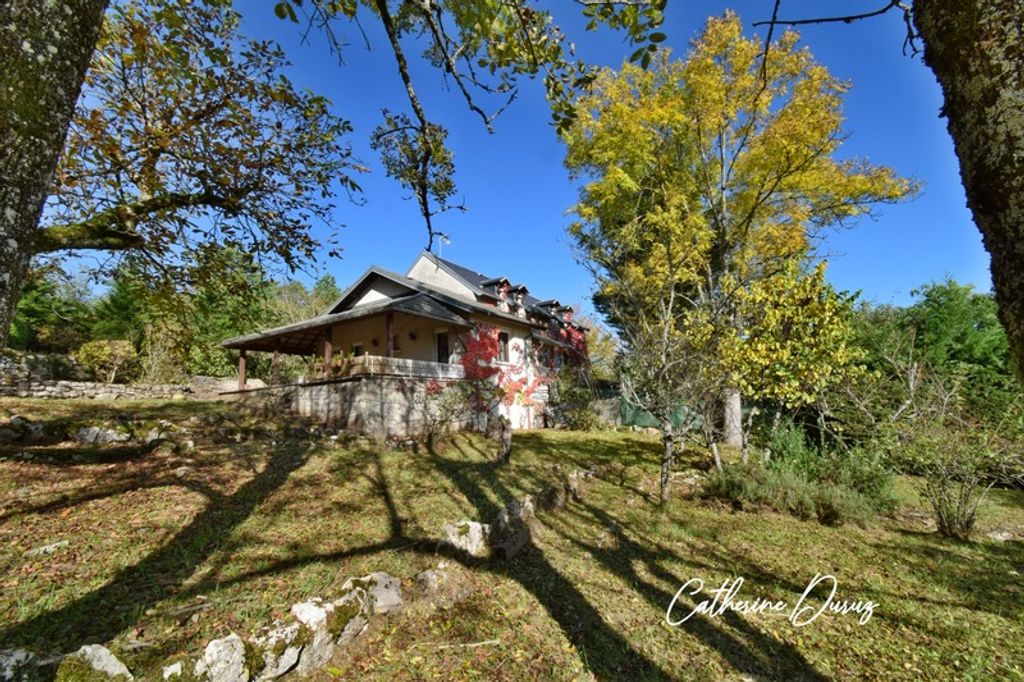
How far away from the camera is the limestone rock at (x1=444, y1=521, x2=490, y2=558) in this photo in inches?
203

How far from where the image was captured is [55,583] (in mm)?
3637

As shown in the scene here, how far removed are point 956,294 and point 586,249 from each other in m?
10.8

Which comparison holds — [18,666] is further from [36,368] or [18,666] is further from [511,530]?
[36,368]

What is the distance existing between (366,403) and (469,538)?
8.09 m

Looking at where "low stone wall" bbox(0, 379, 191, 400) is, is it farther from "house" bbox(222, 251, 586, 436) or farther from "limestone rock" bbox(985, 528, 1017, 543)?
"limestone rock" bbox(985, 528, 1017, 543)

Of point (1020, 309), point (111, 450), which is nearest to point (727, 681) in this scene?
point (1020, 309)

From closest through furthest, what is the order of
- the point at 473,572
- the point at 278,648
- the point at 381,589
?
the point at 278,648 → the point at 381,589 → the point at 473,572

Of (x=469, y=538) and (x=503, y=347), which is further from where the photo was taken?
(x=503, y=347)

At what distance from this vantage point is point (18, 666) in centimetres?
245

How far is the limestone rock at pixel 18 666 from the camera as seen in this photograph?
2.40 m

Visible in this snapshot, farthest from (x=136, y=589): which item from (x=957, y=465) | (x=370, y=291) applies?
(x=370, y=291)

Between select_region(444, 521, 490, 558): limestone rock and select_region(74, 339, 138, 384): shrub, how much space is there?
21.7 m

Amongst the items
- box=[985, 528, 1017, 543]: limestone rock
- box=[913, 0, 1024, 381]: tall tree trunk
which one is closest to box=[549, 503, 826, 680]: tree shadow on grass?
box=[913, 0, 1024, 381]: tall tree trunk

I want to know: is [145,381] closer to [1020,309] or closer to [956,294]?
[1020,309]
